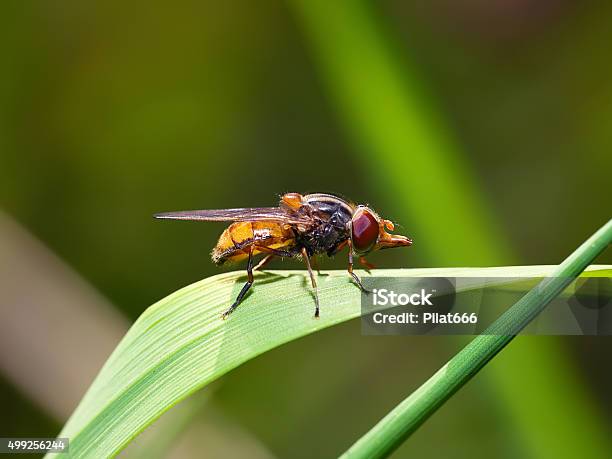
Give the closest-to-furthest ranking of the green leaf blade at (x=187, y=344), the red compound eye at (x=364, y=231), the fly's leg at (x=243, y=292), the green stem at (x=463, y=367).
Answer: the green stem at (x=463, y=367) → the green leaf blade at (x=187, y=344) → the fly's leg at (x=243, y=292) → the red compound eye at (x=364, y=231)

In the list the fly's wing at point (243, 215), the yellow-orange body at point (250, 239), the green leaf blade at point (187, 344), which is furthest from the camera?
the yellow-orange body at point (250, 239)

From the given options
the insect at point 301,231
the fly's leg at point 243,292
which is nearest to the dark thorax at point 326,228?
the insect at point 301,231

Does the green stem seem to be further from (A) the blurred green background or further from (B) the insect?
(A) the blurred green background

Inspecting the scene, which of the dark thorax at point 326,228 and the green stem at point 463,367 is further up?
the green stem at point 463,367

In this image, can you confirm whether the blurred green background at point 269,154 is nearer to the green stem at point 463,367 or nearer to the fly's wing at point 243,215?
the fly's wing at point 243,215

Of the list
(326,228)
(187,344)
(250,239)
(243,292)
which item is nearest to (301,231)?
(326,228)

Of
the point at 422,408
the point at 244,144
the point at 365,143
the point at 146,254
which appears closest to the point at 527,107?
the point at 365,143

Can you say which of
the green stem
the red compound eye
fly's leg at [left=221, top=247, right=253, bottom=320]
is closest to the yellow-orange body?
fly's leg at [left=221, top=247, right=253, bottom=320]
